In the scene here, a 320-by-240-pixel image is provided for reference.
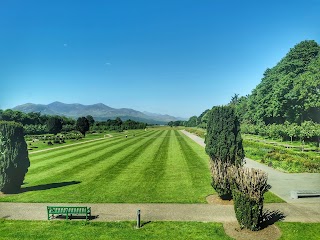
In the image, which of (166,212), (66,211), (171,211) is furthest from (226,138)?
(66,211)

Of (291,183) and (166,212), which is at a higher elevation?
(291,183)

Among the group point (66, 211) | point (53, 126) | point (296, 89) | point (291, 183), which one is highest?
point (296, 89)

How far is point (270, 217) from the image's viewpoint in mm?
15719

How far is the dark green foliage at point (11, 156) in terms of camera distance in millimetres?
20438

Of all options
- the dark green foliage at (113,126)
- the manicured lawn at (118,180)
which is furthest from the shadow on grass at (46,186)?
the dark green foliage at (113,126)

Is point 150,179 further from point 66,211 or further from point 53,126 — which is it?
point 53,126

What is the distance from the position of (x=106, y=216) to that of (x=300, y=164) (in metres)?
23.1

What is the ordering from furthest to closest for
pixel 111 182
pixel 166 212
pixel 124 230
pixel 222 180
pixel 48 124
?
pixel 48 124
pixel 111 182
pixel 222 180
pixel 166 212
pixel 124 230

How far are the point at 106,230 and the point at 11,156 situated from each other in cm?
1057

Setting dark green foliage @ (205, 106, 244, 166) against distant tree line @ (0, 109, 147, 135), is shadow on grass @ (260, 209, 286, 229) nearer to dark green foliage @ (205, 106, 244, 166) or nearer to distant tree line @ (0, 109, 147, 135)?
dark green foliage @ (205, 106, 244, 166)

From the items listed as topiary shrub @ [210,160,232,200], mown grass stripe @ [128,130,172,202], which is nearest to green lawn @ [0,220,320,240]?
topiary shrub @ [210,160,232,200]

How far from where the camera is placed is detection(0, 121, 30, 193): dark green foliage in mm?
20438

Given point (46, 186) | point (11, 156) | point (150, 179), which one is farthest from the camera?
point (150, 179)

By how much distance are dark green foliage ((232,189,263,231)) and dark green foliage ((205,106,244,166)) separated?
572cm
